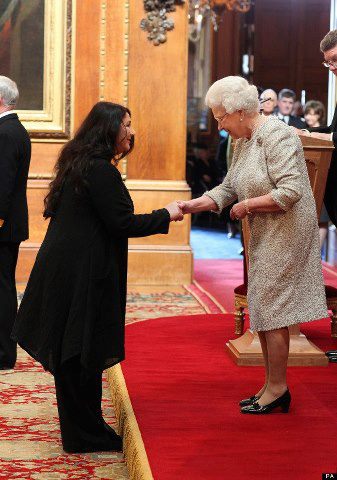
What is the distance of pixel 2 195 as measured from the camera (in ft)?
19.8

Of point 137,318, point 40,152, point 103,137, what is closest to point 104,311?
point 103,137

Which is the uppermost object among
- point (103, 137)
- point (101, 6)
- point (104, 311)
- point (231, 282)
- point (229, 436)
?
point (101, 6)

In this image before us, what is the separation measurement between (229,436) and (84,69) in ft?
18.8

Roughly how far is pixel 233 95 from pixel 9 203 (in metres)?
1.92

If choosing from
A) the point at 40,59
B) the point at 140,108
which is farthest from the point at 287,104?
the point at 40,59

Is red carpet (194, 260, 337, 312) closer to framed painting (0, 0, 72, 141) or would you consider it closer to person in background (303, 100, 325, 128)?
person in background (303, 100, 325, 128)

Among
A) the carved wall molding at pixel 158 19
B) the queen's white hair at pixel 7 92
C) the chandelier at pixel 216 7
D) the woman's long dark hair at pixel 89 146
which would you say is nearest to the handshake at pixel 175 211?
the woman's long dark hair at pixel 89 146

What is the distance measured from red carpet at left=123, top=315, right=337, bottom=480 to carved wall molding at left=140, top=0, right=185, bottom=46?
360 centimetres

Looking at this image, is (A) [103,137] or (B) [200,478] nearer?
(B) [200,478]

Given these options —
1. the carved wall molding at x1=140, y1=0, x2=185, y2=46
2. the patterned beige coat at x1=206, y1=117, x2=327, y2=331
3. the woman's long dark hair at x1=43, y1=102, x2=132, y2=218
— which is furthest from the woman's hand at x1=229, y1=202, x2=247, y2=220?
the carved wall molding at x1=140, y1=0, x2=185, y2=46

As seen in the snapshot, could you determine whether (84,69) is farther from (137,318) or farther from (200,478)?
(200,478)

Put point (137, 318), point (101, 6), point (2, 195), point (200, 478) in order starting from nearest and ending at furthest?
point (200, 478)
point (2, 195)
point (137, 318)
point (101, 6)

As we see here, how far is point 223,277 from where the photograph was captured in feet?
34.4

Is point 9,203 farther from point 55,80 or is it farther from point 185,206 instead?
point 55,80
